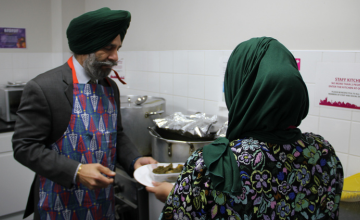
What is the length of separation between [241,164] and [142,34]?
1747 millimetres

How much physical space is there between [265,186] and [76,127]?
2.54 ft

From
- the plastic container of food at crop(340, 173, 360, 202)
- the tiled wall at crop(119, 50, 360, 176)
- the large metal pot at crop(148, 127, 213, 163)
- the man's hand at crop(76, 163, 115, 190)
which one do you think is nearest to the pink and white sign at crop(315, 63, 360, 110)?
the tiled wall at crop(119, 50, 360, 176)

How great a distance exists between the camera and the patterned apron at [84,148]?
1.18 meters

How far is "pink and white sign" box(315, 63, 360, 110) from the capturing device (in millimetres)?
1290

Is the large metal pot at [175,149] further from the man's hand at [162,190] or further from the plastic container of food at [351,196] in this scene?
the plastic container of food at [351,196]

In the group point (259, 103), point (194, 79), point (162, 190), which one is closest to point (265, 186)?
point (259, 103)

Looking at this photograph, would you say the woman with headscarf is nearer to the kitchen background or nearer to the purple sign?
the kitchen background

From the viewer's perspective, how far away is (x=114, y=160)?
4.35ft

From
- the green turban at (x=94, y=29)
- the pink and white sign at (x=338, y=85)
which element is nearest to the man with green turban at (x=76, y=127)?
the green turban at (x=94, y=29)

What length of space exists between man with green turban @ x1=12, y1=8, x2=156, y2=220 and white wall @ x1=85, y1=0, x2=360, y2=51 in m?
0.70

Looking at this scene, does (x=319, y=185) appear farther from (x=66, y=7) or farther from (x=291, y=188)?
(x=66, y=7)

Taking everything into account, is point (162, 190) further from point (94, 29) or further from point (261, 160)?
point (94, 29)

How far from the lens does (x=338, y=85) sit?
4.38 feet

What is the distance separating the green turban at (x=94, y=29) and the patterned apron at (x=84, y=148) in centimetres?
11
